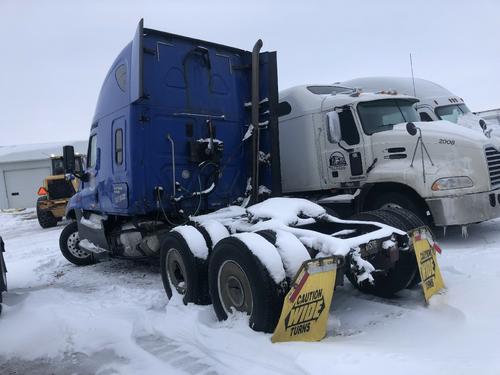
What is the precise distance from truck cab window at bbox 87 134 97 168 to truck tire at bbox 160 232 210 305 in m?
3.23

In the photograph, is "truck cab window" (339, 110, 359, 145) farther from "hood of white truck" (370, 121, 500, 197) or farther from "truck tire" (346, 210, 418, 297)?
"truck tire" (346, 210, 418, 297)

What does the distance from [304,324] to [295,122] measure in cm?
575

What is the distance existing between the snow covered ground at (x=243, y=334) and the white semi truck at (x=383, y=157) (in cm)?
92

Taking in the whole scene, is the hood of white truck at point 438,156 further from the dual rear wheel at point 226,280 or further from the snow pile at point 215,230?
the dual rear wheel at point 226,280

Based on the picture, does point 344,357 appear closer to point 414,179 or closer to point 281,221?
point 281,221

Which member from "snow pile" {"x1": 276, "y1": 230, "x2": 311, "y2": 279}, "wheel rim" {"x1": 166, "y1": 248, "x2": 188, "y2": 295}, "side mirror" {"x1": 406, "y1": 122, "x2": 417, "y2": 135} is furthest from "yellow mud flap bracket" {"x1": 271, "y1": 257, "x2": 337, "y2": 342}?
"side mirror" {"x1": 406, "y1": 122, "x2": 417, "y2": 135}

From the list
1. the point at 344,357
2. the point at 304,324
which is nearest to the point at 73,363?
the point at 304,324

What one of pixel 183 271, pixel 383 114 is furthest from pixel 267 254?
pixel 383 114

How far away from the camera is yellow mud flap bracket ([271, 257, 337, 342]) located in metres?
3.76

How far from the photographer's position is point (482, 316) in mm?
4098

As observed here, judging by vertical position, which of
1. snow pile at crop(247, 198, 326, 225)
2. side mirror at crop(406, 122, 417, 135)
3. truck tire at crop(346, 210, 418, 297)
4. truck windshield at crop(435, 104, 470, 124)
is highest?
truck windshield at crop(435, 104, 470, 124)

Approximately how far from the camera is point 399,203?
7.67 m

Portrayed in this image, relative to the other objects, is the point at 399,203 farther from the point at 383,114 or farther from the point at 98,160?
the point at 98,160

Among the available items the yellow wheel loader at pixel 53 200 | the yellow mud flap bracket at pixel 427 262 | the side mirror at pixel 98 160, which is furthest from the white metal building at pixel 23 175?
the yellow mud flap bracket at pixel 427 262
